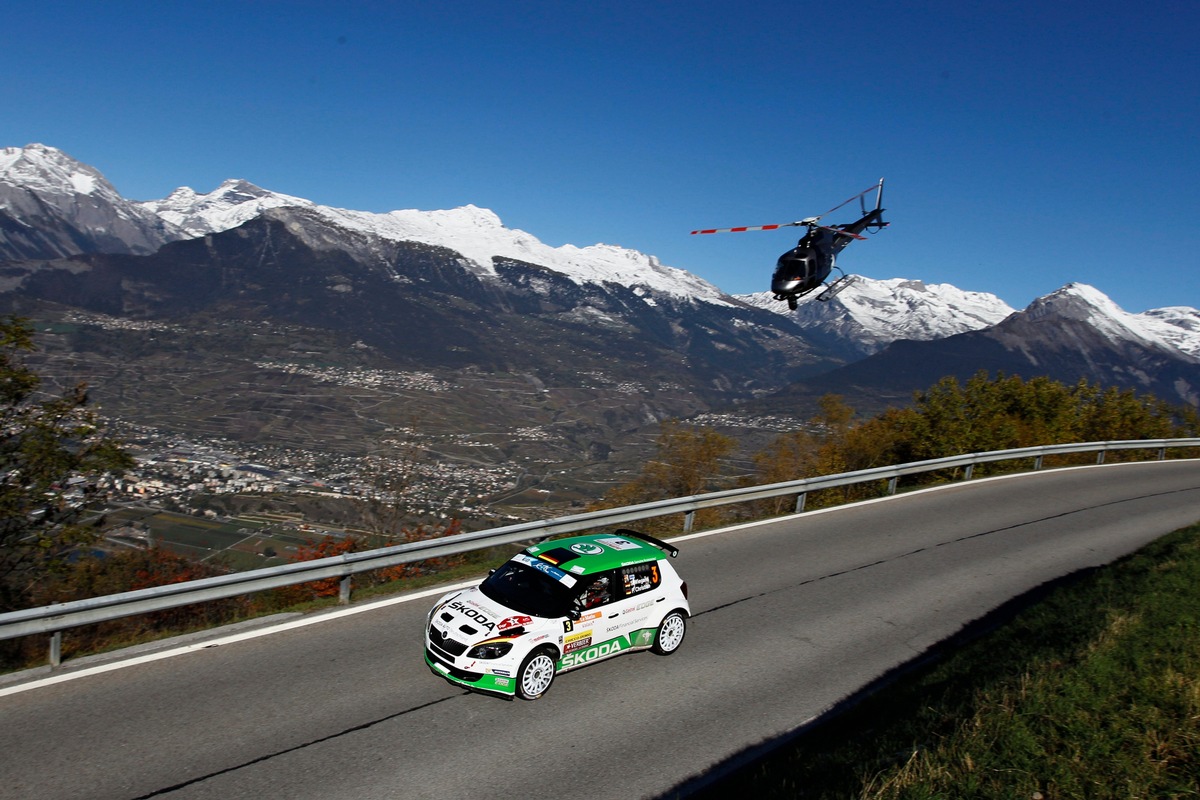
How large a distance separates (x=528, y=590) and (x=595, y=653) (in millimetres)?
1064

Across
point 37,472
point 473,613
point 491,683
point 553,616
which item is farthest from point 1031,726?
point 37,472

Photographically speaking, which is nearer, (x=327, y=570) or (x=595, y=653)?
(x=595, y=653)

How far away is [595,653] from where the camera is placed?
8.40m

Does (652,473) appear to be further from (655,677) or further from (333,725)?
(333,725)

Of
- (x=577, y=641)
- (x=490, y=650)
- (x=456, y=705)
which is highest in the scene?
(x=490, y=650)

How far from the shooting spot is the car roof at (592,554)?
8656 millimetres

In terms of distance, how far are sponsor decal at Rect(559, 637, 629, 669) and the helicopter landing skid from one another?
13518 mm

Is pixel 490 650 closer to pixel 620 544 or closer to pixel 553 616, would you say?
pixel 553 616

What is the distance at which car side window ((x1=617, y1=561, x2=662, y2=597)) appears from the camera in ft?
28.8

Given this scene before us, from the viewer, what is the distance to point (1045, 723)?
20.0 feet

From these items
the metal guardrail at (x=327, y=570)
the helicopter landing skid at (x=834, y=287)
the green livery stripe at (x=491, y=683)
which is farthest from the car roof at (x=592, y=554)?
the helicopter landing skid at (x=834, y=287)

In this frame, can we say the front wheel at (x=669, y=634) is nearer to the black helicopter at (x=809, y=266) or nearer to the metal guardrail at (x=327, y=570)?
the metal guardrail at (x=327, y=570)

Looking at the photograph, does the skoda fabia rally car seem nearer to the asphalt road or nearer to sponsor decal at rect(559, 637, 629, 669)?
sponsor decal at rect(559, 637, 629, 669)

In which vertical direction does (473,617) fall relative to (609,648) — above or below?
above
